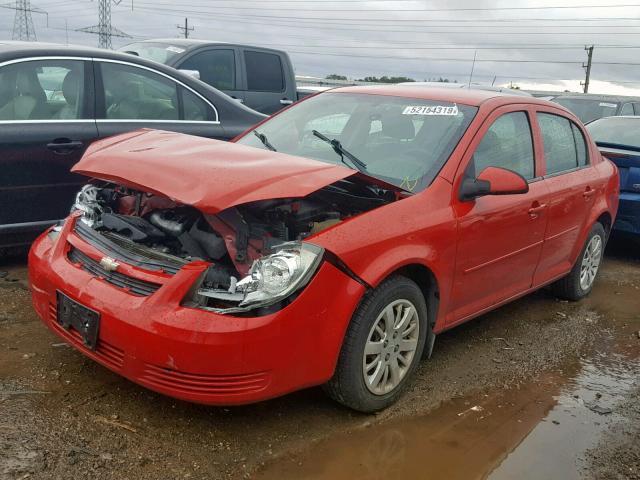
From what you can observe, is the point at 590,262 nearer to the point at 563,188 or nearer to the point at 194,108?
the point at 563,188

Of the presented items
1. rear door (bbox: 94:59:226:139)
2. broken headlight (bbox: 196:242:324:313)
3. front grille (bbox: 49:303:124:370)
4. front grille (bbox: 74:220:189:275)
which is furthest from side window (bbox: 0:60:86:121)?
broken headlight (bbox: 196:242:324:313)

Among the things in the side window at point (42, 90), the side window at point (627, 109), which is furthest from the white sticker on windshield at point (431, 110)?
the side window at point (627, 109)

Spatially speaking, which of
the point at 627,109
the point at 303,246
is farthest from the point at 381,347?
the point at 627,109

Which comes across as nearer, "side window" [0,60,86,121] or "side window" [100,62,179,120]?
"side window" [0,60,86,121]

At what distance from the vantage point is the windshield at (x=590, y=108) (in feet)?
42.2

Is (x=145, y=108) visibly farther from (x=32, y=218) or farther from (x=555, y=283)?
(x=555, y=283)

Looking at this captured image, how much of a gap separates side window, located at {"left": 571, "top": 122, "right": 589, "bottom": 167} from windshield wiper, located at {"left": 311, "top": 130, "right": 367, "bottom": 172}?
214cm

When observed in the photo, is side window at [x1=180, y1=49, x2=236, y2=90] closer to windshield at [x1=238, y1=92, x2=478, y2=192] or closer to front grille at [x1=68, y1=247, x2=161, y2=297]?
windshield at [x1=238, y1=92, x2=478, y2=192]

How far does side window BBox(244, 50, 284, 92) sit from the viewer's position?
8945mm

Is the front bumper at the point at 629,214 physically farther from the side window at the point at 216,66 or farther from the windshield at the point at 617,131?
the side window at the point at 216,66

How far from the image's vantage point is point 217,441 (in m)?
2.89

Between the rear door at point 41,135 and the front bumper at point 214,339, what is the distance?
185cm

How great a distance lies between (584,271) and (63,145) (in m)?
4.20

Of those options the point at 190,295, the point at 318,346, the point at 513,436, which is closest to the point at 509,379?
the point at 513,436
